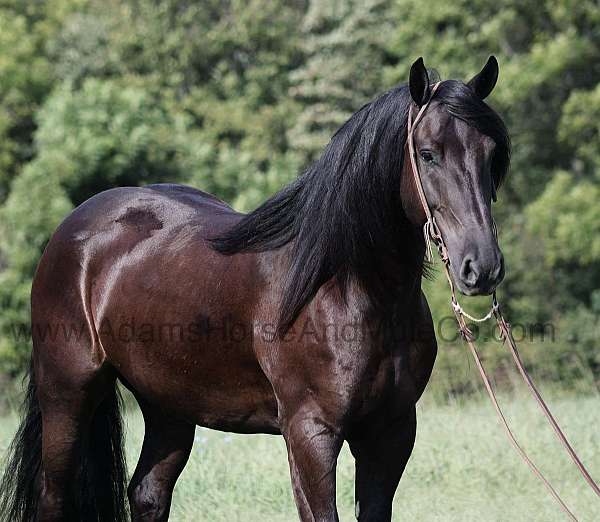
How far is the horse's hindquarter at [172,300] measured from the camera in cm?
377

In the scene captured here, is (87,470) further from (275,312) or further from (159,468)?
(275,312)

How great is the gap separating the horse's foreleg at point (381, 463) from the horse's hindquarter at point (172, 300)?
15.4 inches

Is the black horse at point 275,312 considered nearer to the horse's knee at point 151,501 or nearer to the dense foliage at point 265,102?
the horse's knee at point 151,501

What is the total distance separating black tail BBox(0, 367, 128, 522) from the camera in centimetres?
458

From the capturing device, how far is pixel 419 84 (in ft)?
10.5

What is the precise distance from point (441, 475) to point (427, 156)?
136 inches

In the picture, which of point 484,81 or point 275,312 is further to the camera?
point 275,312

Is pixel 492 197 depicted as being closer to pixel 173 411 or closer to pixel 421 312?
pixel 421 312

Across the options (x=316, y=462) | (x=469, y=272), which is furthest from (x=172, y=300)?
(x=469, y=272)

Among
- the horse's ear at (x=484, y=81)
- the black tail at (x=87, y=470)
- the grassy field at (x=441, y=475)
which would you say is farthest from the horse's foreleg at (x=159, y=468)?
the horse's ear at (x=484, y=81)

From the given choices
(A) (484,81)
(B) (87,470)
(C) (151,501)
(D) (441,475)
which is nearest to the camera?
(A) (484,81)

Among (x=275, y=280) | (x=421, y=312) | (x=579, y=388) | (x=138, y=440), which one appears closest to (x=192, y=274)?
(x=275, y=280)

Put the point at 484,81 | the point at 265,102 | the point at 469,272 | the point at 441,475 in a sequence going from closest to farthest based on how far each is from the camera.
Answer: the point at 469,272
the point at 484,81
the point at 441,475
the point at 265,102

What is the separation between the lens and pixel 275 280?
12.0 ft
